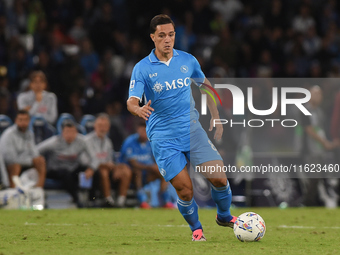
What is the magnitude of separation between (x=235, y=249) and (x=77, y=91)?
809 cm

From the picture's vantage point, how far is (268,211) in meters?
11.8

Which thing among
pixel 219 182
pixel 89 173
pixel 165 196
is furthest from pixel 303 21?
pixel 219 182

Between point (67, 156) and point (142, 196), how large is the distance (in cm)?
170

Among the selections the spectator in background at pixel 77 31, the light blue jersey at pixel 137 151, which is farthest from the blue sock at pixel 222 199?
the spectator in background at pixel 77 31

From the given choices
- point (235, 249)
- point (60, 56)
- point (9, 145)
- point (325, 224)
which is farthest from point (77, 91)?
point (235, 249)

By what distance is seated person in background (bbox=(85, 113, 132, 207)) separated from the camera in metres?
12.4

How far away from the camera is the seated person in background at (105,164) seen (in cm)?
1245

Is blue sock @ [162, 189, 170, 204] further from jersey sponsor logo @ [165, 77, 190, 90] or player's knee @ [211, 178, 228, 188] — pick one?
jersey sponsor logo @ [165, 77, 190, 90]

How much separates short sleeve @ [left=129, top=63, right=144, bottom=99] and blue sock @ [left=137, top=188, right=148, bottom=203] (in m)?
5.98

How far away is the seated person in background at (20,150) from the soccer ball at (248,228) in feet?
19.5

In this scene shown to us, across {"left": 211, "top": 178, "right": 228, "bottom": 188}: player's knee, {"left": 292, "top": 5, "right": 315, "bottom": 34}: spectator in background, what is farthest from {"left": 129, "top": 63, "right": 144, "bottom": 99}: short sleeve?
{"left": 292, "top": 5, "right": 315, "bottom": 34}: spectator in background

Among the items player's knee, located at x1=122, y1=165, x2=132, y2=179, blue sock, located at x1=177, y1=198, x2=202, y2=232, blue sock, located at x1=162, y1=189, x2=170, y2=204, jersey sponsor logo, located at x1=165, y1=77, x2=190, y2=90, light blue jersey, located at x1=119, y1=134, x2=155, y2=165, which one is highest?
jersey sponsor logo, located at x1=165, y1=77, x2=190, y2=90

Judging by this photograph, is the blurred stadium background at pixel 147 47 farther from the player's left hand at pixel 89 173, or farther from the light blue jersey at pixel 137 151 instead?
the player's left hand at pixel 89 173

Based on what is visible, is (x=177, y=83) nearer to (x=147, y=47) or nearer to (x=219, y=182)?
(x=219, y=182)
